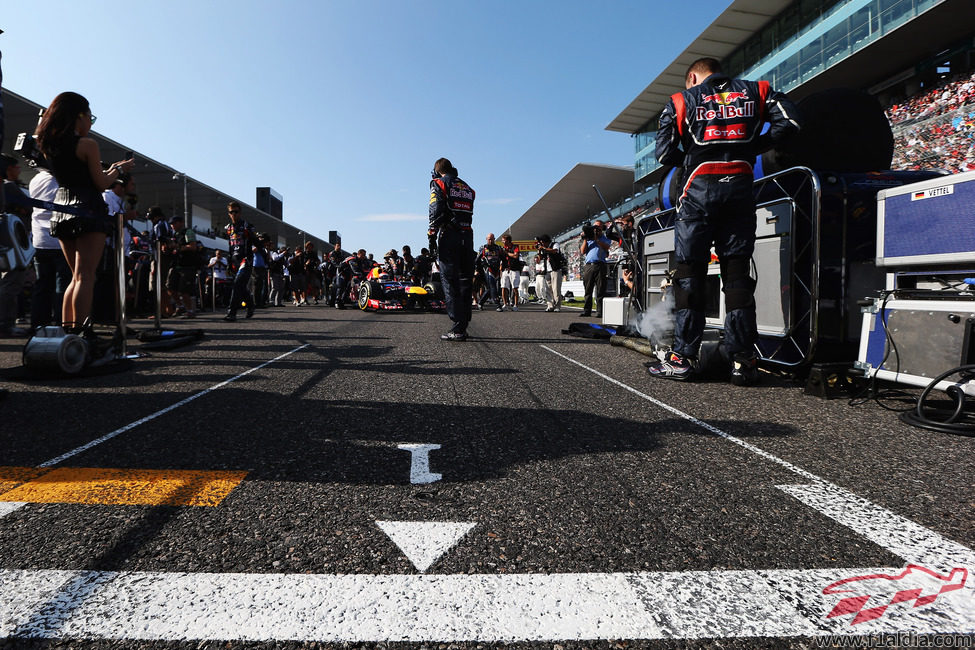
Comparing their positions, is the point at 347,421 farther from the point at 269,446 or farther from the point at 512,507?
the point at 512,507

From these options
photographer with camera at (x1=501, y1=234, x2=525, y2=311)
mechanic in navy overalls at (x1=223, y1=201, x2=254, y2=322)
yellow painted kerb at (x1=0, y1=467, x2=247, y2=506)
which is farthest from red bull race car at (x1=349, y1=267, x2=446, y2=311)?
yellow painted kerb at (x1=0, y1=467, x2=247, y2=506)

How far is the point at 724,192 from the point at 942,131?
15625 mm

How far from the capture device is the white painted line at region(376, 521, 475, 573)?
1358 mm

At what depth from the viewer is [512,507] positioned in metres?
1.66

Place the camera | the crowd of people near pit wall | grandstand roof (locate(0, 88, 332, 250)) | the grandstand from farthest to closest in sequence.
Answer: grandstand roof (locate(0, 88, 332, 250))
the grandstand
the crowd of people near pit wall
the camera

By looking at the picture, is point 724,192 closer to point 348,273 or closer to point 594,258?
point 594,258

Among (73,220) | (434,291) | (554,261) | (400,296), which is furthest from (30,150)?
(554,261)

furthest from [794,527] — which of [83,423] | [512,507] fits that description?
[83,423]

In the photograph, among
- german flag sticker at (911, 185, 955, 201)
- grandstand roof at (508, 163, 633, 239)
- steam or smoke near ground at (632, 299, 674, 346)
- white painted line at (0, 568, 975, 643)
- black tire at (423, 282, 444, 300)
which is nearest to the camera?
white painted line at (0, 568, 975, 643)

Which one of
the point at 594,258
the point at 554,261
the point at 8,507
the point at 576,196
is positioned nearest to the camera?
the point at 8,507

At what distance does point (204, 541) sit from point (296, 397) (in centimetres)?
187

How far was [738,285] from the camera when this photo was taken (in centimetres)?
381

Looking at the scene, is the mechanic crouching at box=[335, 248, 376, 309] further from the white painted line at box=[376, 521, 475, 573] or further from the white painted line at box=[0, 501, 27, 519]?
the white painted line at box=[376, 521, 475, 573]

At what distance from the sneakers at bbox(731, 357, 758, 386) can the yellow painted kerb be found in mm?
3200
